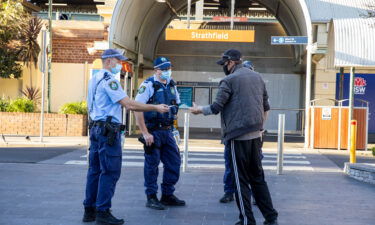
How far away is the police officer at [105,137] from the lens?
21.8ft

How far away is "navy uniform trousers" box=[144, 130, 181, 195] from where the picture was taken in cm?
777

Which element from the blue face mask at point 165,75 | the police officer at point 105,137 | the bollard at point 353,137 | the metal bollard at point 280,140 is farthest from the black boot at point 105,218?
the bollard at point 353,137

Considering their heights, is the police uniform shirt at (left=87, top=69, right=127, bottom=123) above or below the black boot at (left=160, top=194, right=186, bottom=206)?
above

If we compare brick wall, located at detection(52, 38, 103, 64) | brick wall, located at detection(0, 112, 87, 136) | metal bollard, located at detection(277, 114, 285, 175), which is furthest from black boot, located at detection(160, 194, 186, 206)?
brick wall, located at detection(52, 38, 103, 64)

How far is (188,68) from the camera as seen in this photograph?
28.4 m

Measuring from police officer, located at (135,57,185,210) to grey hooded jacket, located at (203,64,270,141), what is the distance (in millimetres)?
1065

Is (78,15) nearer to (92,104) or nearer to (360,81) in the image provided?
(360,81)

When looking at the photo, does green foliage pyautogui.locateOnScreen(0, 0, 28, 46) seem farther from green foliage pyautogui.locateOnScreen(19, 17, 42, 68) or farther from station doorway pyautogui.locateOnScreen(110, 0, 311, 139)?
station doorway pyautogui.locateOnScreen(110, 0, 311, 139)

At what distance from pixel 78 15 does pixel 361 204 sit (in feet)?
118

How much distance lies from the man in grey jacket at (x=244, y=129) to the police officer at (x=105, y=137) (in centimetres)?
78

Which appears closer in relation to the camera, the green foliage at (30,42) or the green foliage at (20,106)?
the green foliage at (20,106)

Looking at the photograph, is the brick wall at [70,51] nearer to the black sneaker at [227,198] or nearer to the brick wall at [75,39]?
the brick wall at [75,39]

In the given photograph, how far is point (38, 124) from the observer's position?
20344 millimetres

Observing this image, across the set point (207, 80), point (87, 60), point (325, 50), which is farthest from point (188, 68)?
point (325, 50)
